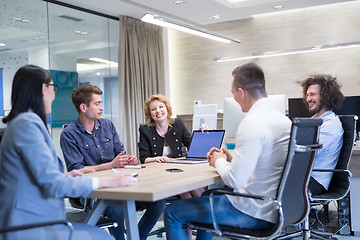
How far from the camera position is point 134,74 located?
7930 mm

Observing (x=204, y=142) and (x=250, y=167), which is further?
(x=204, y=142)

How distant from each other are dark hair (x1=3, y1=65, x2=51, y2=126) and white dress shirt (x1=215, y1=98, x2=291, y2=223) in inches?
40.8

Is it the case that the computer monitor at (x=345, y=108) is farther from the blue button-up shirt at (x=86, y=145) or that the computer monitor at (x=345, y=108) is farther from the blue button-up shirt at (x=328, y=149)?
the blue button-up shirt at (x=86, y=145)

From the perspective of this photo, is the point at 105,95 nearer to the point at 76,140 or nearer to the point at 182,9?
the point at 182,9

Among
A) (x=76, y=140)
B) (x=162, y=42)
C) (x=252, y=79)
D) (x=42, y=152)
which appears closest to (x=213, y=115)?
(x=76, y=140)

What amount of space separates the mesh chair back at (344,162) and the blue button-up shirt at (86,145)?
1708mm

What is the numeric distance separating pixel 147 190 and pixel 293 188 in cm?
89

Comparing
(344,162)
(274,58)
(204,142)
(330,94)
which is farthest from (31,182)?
(274,58)

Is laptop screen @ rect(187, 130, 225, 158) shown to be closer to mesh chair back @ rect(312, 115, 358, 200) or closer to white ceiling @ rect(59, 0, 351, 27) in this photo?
mesh chair back @ rect(312, 115, 358, 200)

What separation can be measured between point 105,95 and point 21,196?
19.5 ft

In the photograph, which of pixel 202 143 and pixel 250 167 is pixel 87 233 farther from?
pixel 202 143

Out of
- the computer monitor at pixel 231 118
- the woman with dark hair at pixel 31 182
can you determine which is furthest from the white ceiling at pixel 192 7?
the woman with dark hair at pixel 31 182

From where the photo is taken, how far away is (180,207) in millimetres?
2455

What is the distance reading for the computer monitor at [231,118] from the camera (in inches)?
169
